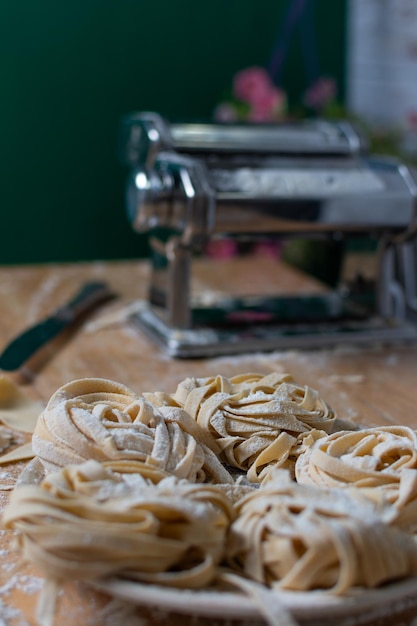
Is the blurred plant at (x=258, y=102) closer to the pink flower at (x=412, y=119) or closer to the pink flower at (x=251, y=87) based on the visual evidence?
the pink flower at (x=251, y=87)

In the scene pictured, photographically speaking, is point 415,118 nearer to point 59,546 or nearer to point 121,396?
point 121,396

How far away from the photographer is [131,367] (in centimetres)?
162

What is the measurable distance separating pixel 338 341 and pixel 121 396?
869 millimetres

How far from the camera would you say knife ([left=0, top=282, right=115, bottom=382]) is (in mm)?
1588

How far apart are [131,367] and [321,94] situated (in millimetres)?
1916

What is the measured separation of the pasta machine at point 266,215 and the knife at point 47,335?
0.14 m

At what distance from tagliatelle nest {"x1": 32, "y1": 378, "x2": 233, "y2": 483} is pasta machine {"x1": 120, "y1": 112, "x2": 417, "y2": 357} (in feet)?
2.32

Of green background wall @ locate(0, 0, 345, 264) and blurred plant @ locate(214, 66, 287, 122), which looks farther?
green background wall @ locate(0, 0, 345, 264)

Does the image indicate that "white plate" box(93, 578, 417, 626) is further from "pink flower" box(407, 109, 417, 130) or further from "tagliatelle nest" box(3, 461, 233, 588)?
"pink flower" box(407, 109, 417, 130)

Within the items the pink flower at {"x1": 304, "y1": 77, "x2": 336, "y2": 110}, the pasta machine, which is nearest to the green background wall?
the pink flower at {"x1": 304, "y1": 77, "x2": 336, "y2": 110}

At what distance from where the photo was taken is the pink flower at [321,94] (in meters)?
3.16

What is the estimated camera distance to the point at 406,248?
6.30 feet

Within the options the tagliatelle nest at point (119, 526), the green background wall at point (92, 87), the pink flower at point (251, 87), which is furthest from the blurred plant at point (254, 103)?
the tagliatelle nest at point (119, 526)

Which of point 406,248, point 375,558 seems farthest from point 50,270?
point 375,558
